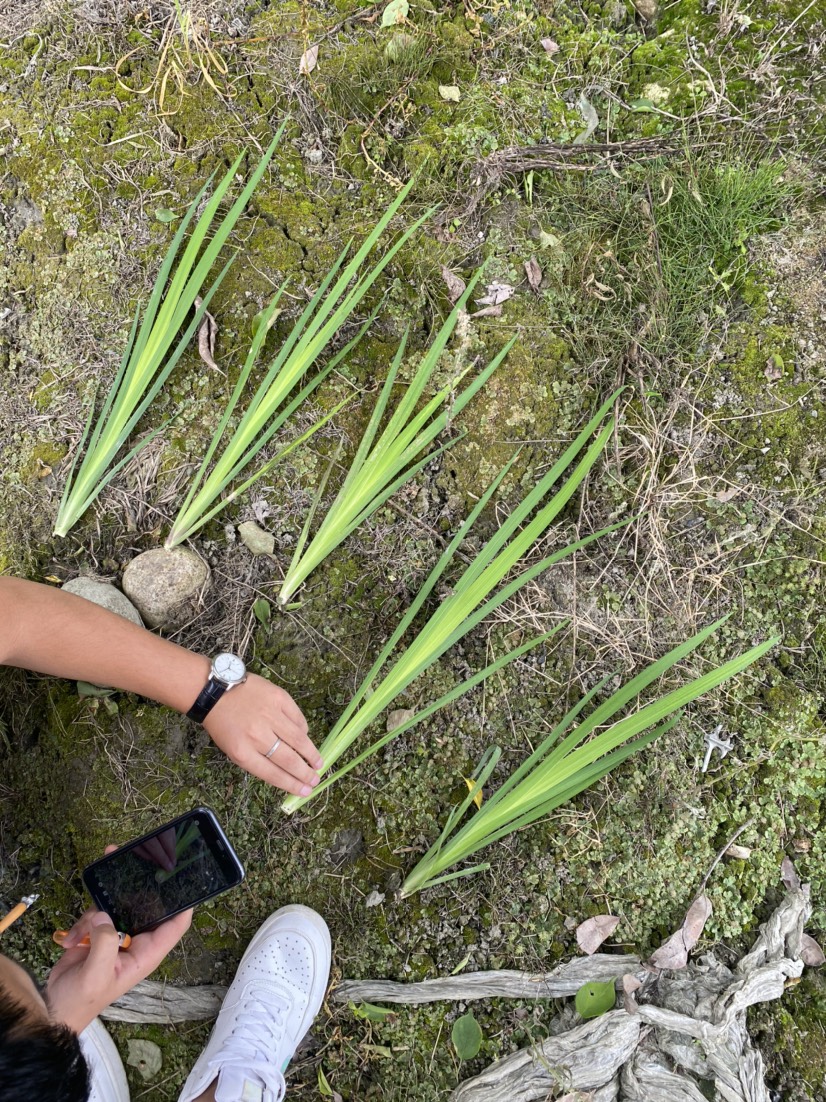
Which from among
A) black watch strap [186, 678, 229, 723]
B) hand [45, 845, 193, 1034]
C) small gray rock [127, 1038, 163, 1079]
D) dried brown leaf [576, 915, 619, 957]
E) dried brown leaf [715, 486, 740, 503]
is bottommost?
dried brown leaf [576, 915, 619, 957]

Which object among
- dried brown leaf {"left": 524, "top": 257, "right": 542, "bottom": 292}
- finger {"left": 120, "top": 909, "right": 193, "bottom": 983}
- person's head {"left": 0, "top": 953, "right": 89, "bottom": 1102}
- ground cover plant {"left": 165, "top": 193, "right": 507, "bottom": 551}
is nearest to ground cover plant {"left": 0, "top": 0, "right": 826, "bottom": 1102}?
dried brown leaf {"left": 524, "top": 257, "right": 542, "bottom": 292}

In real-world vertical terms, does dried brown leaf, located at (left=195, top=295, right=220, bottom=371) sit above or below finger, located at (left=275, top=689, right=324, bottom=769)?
above

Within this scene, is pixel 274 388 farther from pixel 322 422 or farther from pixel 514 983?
pixel 514 983

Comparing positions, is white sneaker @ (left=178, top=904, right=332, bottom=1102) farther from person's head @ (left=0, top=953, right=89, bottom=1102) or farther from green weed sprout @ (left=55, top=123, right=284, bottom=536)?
green weed sprout @ (left=55, top=123, right=284, bottom=536)

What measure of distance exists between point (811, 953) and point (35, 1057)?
1.65m

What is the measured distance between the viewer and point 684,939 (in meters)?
1.65

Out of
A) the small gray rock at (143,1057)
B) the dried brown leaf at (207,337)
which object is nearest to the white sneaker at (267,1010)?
the small gray rock at (143,1057)

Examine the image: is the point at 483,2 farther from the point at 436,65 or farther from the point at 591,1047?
the point at 591,1047

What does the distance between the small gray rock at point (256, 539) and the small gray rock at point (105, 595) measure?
32 cm

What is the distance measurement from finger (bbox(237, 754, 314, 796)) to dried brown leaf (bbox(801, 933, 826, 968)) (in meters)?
1.25

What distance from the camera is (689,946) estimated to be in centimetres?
166

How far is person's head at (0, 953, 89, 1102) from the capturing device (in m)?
1.00

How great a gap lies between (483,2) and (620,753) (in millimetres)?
1972

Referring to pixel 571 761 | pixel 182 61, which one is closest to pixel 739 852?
pixel 571 761
